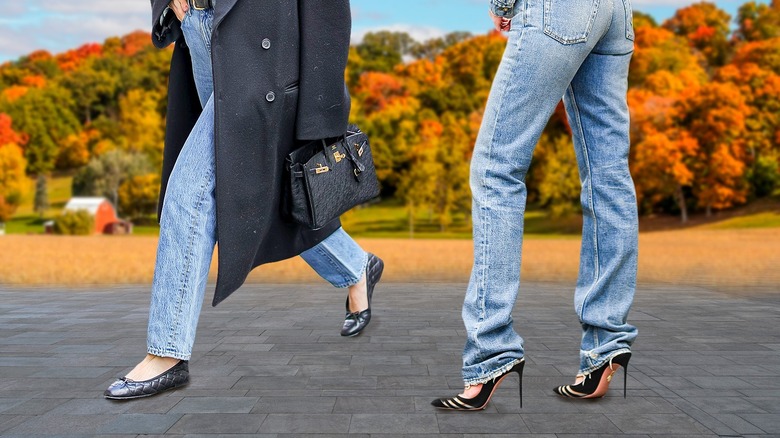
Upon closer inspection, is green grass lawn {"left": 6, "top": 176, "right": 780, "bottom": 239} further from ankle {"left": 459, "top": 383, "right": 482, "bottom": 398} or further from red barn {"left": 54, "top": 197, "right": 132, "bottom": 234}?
ankle {"left": 459, "top": 383, "right": 482, "bottom": 398}

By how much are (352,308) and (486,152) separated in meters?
2.06

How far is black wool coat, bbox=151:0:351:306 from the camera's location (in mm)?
3082

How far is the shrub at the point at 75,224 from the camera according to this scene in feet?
150

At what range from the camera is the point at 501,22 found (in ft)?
9.40

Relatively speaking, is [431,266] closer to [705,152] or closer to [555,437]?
[555,437]

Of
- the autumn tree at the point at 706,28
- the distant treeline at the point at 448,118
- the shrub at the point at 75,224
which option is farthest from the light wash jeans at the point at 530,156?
the autumn tree at the point at 706,28

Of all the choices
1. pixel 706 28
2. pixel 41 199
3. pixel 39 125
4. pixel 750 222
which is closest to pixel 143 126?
pixel 41 199

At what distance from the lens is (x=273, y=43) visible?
10.4 feet

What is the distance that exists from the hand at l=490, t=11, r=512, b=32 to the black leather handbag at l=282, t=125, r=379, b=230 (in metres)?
0.94

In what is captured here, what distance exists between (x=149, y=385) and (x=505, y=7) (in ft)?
6.24

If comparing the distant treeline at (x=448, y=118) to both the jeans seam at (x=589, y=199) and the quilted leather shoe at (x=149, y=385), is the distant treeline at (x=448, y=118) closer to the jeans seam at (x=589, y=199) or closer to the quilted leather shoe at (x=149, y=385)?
the jeans seam at (x=589, y=199)

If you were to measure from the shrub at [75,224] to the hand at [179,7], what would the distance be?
45.8m

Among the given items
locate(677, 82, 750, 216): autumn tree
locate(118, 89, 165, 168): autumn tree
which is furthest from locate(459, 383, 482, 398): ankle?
locate(118, 89, 165, 168): autumn tree

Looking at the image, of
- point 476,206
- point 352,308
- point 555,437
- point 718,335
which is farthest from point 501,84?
point 718,335
